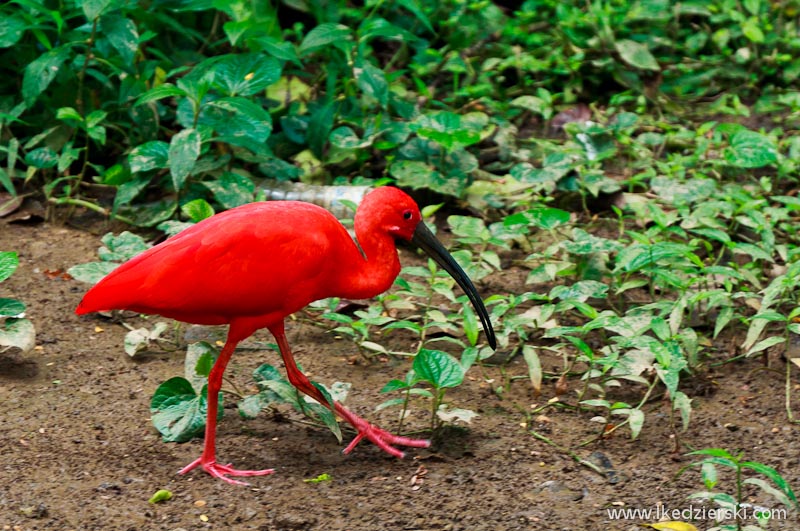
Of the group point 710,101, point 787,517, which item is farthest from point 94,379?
point 710,101

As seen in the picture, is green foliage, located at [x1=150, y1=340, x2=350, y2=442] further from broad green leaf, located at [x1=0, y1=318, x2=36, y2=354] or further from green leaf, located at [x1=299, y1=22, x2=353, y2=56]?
green leaf, located at [x1=299, y1=22, x2=353, y2=56]

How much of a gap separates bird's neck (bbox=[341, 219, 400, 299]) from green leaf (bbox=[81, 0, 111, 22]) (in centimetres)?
203

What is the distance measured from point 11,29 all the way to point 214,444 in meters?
2.68

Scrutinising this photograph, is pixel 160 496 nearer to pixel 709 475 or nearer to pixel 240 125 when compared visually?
pixel 709 475

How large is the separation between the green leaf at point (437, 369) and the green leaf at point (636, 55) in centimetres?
380

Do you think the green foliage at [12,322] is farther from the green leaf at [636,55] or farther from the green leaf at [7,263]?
the green leaf at [636,55]

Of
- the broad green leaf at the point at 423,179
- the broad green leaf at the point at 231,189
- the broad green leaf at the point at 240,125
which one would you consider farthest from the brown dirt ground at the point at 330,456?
the broad green leaf at the point at 423,179

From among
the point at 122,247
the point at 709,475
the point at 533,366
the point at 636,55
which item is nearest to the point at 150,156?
the point at 122,247

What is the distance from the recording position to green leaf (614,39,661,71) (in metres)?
6.90

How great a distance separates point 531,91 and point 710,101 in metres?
1.22

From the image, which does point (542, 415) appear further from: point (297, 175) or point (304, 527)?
point (297, 175)

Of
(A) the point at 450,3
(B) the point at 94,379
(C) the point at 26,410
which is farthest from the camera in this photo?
(A) the point at 450,3

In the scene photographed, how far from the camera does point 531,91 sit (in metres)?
7.00

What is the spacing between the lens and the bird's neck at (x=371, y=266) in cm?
384
